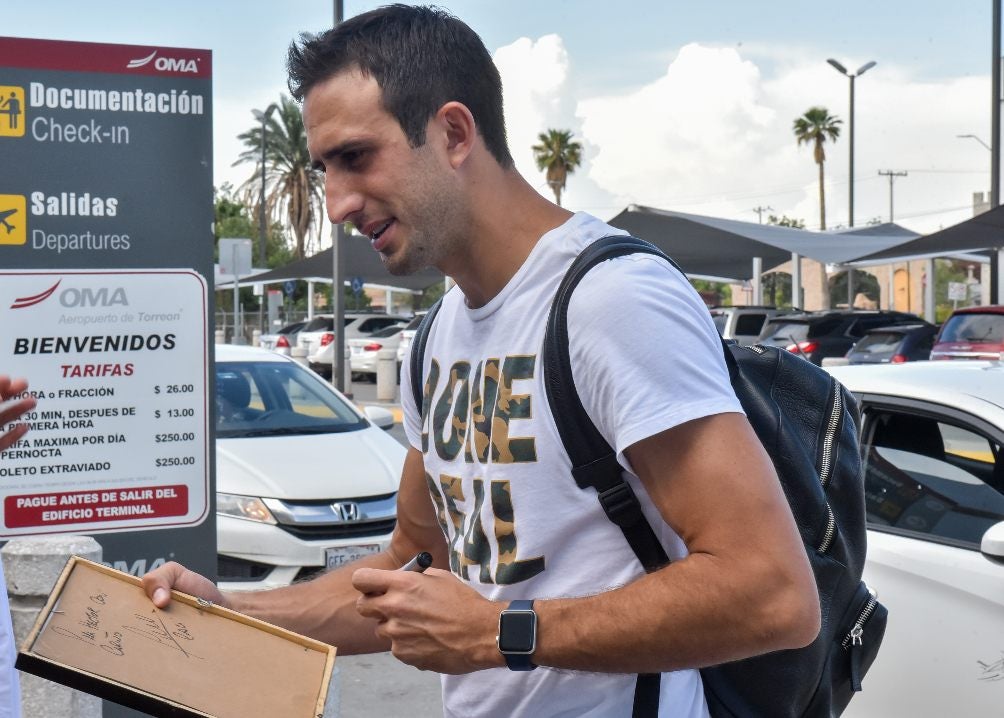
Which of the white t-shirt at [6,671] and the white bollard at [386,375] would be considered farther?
the white bollard at [386,375]

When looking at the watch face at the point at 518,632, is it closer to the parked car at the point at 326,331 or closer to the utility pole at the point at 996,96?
the utility pole at the point at 996,96

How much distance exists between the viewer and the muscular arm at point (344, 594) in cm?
212

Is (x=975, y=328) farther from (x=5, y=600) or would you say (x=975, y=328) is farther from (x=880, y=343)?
(x=5, y=600)

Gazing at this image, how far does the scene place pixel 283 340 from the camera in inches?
1204

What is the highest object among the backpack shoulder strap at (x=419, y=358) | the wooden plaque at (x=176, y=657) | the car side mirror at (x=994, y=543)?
the backpack shoulder strap at (x=419, y=358)

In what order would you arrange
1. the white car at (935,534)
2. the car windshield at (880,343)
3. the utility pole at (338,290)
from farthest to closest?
the car windshield at (880,343) < the utility pole at (338,290) < the white car at (935,534)

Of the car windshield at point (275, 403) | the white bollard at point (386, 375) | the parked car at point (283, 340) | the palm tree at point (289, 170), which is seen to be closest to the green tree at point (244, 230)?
the palm tree at point (289, 170)

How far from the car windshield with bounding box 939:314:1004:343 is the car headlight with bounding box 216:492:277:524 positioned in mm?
12425

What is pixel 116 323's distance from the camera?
466 centimetres

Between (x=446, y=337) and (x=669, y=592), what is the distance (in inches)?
24.4

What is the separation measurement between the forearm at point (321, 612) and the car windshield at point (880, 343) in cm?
1807

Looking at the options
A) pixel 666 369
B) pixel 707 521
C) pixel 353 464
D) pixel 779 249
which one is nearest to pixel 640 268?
pixel 666 369

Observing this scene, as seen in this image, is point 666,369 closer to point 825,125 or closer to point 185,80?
point 185,80

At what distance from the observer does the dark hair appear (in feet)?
5.96
